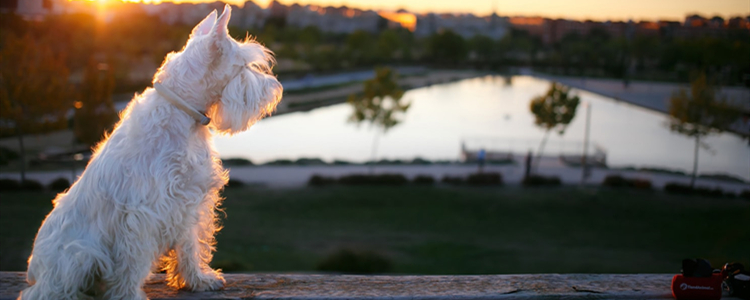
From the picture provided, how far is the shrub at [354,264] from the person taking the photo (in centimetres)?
1122

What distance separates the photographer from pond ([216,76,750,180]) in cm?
3297

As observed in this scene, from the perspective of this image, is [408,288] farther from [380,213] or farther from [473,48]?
[473,48]

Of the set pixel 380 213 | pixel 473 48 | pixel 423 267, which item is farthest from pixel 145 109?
pixel 473 48

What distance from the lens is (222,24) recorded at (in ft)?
7.74

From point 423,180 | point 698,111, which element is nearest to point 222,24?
point 423,180

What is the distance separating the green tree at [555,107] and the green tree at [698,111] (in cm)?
443

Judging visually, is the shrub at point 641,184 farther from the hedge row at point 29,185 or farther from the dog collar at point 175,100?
the dog collar at point 175,100

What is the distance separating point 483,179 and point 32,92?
17167mm

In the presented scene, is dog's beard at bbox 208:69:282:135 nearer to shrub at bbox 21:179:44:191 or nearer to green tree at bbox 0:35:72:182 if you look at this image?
green tree at bbox 0:35:72:182

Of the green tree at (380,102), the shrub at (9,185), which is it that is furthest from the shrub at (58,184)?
the green tree at (380,102)

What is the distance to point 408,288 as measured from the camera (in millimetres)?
2869

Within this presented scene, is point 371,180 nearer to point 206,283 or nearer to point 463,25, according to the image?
point 206,283

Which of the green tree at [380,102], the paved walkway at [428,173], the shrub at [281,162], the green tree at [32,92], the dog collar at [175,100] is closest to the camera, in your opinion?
the dog collar at [175,100]

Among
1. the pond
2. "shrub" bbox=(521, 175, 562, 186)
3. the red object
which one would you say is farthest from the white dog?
"shrub" bbox=(521, 175, 562, 186)
